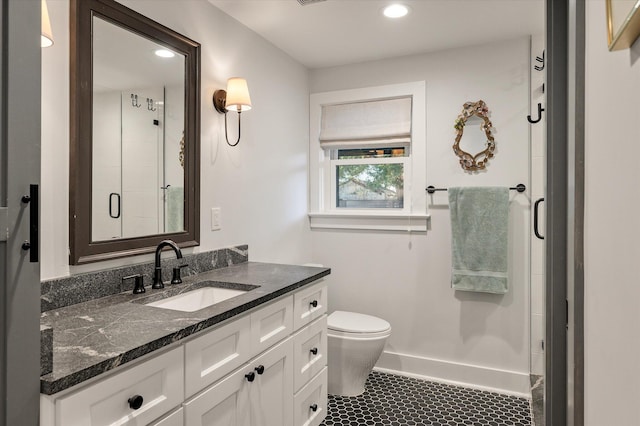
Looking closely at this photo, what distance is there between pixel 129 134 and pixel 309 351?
1.34 m

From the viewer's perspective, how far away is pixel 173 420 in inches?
48.4

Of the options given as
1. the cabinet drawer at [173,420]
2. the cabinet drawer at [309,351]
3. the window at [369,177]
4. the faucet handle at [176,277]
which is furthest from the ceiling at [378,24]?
the cabinet drawer at [173,420]

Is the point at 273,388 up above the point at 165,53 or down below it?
below

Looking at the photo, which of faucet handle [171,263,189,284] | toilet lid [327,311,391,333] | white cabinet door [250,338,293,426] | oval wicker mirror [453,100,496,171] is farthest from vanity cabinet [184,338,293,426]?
oval wicker mirror [453,100,496,171]

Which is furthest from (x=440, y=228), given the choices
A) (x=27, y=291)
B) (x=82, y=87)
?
(x=27, y=291)

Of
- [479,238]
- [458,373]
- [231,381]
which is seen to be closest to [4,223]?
[231,381]

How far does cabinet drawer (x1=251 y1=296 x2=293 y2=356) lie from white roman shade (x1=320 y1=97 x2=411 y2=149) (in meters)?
1.67

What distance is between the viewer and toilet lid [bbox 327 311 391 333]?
2.62 meters

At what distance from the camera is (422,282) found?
3.04m

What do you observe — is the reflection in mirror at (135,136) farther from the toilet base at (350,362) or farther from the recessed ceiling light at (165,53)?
the toilet base at (350,362)

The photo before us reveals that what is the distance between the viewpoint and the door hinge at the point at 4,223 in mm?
802

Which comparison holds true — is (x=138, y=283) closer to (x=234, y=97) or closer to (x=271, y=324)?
(x=271, y=324)

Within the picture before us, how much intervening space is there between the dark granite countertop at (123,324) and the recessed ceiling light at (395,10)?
1.57 meters
